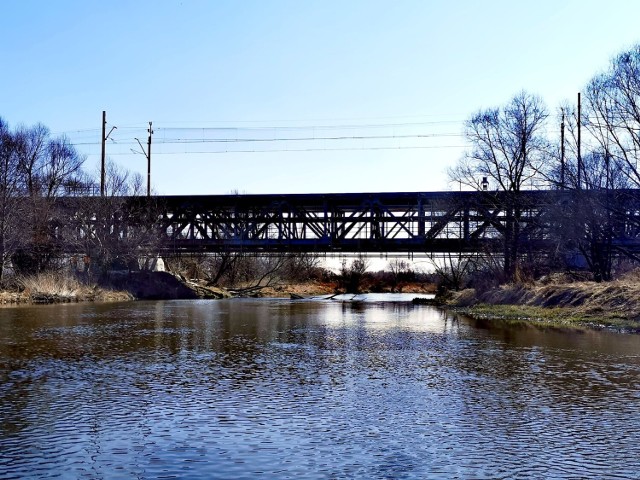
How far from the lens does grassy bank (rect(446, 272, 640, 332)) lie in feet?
82.2

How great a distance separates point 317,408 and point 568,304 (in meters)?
21.7

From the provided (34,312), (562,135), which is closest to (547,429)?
(34,312)

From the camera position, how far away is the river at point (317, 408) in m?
7.54

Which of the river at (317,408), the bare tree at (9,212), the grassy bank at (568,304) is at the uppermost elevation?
the bare tree at (9,212)

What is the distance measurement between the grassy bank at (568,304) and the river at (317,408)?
18.1ft

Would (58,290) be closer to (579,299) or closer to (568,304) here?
(568,304)

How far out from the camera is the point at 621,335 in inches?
834

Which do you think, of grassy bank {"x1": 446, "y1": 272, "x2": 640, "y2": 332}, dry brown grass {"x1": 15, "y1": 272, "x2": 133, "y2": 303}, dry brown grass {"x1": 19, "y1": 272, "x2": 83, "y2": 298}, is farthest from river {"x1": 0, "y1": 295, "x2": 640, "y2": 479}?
→ dry brown grass {"x1": 19, "y1": 272, "x2": 83, "y2": 298}

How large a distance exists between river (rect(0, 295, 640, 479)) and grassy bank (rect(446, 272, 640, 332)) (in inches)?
218

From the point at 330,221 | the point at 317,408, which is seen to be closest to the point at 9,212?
the point at 330,221

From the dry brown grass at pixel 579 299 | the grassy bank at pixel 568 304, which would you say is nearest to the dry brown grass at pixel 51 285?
the grassy bank at pixel 568 304

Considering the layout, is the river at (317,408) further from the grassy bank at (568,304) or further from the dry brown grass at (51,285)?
the dry brown grass at (51,285)

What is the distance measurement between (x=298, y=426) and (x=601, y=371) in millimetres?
7165

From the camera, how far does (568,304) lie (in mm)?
29750
